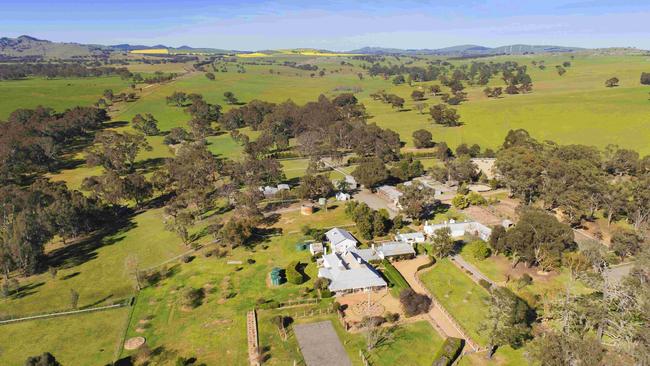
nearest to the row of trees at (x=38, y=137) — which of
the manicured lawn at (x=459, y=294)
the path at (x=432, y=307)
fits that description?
the path at (x=432, y=307)

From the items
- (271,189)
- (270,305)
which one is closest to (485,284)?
(270,305)

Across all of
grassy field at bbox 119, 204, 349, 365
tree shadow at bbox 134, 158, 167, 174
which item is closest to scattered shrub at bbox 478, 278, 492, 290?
grassy field at bbox 119, 204, 349, 365

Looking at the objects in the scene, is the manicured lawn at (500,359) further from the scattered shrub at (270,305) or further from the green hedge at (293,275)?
the green hedge at (293,275)

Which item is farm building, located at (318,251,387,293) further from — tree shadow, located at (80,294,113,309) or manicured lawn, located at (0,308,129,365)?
tree shadow, located at (80,294,113,309)

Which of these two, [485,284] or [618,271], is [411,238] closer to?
[485,284]

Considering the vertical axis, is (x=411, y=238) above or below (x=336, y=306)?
above

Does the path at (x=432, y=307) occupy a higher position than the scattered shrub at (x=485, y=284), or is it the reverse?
the scattered shrub at (x=485, y=284)

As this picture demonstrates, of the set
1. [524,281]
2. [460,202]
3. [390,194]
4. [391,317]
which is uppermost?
[390,194]

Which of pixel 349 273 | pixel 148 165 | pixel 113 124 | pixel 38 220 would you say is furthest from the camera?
pixel 113 124
